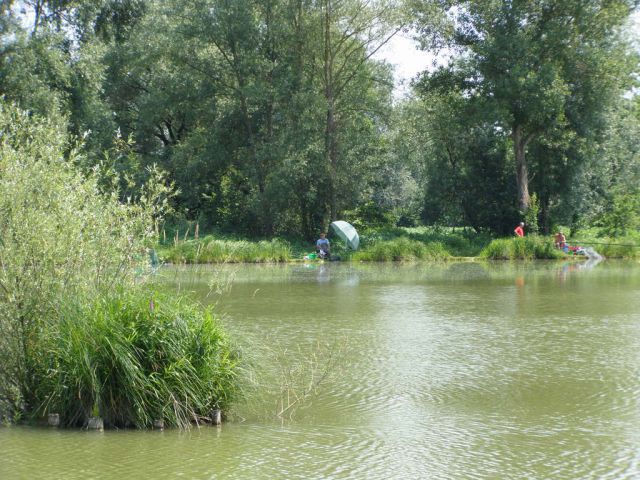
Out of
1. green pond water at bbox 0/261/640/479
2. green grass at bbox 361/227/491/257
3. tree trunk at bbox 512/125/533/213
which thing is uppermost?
tree trunk at bbox 512/125/533/213

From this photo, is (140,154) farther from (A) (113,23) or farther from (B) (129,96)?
(A) (113,23)

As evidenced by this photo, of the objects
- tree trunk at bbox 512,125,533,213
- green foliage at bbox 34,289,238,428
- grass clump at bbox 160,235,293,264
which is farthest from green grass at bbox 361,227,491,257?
green foliage at bbox 34,289,238,428

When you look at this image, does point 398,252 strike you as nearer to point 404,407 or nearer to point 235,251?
point 235,251

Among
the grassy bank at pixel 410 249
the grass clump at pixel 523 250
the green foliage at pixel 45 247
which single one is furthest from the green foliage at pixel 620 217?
the green foliage at pixel 45 247

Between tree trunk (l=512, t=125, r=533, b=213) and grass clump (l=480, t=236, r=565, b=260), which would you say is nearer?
grass clump (l=480, t=236, r=565, b=260)

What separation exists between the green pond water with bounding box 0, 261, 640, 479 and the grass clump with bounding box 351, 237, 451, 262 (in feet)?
56.7

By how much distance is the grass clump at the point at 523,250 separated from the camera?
3312 centimetres

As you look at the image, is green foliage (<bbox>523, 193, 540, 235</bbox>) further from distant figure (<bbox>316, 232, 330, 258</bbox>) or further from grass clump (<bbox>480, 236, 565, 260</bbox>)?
distant figure (<bbox>316, 232, 330, 258</bbox>)

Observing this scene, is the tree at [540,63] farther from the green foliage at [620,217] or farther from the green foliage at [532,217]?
the green foliage at [620,217]

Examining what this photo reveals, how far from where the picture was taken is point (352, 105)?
38.7 metres

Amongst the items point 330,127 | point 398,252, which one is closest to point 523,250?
point 398,252

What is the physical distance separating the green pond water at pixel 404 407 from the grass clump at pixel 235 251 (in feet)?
46.4

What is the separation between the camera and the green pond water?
6.11 metres

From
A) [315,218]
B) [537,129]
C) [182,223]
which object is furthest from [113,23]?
[537,129]
